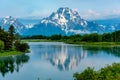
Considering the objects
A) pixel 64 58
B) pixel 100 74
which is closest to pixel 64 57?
pixel 64 58

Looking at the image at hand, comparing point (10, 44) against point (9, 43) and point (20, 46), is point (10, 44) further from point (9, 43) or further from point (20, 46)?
point (20, 46)

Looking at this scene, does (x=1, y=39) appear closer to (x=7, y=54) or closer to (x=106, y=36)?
(x=7, y=54)

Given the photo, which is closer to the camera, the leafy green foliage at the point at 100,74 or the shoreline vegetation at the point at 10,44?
the leafy green foliage at the point at 100,74

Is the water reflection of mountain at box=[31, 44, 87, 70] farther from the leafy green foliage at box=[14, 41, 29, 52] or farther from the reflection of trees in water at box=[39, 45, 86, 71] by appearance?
the leafy green foliage at box=[14, 41, 29, 52]

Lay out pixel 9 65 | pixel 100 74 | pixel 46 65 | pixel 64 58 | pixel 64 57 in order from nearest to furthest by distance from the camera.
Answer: pixel 100 74 → pixel 9 65 → pixel 46 65 → pixel 64 58 → pixel 64 57

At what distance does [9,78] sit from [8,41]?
53.8 meters

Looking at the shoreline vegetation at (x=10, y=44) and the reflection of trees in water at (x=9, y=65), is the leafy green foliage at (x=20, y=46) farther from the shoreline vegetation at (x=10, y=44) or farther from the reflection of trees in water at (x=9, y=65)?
the reflection of trees in water at (x=9, y=65)

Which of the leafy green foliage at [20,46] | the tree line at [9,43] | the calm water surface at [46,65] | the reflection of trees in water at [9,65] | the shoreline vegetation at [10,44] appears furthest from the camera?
the leafy green foliage at [20,46]

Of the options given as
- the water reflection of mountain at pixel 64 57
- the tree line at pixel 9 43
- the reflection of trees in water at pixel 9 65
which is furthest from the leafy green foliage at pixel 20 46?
the reflection of trees in water at pixel 9 65

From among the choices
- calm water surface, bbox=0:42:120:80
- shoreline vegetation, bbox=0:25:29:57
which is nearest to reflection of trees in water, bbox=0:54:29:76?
calm water surface, bbox=0:42:120:80

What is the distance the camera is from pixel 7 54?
8725 cm

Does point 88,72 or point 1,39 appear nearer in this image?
point 88,72

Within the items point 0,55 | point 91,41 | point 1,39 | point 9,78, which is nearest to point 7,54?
point 0,55

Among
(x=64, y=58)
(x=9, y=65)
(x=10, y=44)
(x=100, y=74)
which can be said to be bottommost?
(x=64, y=58)
